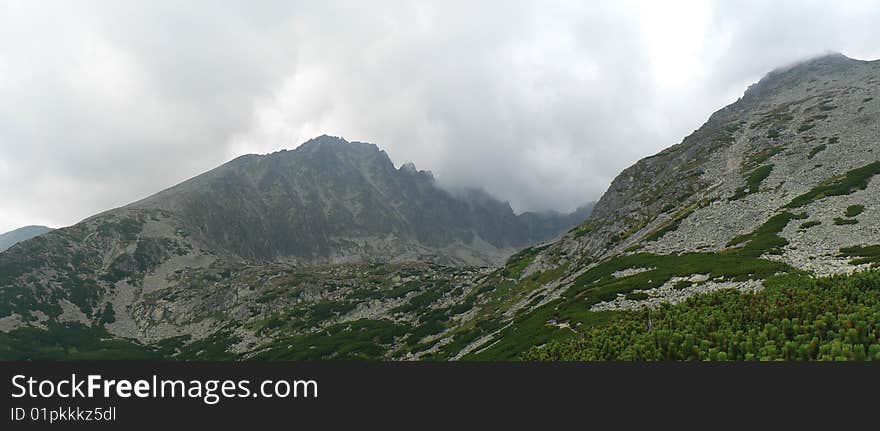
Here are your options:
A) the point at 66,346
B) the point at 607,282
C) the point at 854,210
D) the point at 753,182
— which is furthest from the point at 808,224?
the point at 66,346

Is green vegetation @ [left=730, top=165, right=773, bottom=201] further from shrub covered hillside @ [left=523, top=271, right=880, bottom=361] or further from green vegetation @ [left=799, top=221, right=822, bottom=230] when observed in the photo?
shrub covered hillside @ [left=523, top=271, right=880, bottom=361]

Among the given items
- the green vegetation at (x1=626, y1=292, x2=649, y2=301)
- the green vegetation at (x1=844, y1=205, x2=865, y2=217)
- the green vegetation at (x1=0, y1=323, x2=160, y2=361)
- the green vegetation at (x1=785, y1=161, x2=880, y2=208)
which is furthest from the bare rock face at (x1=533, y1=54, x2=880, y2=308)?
the green vegetation at (x1=0, y1=323, x2=160, y2=361)

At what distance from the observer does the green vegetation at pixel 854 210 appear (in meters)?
51.9

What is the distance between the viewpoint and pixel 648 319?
24094 mm

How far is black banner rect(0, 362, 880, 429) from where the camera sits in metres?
9.70

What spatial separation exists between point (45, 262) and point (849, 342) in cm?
26079

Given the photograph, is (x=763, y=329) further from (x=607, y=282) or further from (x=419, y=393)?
(x=607, y=282)

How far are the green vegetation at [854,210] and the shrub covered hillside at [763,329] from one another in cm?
4156

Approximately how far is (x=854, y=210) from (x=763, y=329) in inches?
2119

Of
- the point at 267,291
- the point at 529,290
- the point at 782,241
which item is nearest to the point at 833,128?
the point at 782,241

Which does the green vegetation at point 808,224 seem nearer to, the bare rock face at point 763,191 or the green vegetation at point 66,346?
the bare rock face at point 763,191

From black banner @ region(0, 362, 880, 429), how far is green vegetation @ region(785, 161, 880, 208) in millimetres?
71720

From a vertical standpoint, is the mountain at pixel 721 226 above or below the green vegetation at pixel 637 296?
above

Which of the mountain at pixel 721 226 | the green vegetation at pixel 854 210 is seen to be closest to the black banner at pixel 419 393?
the mountain at pixel 721 226
